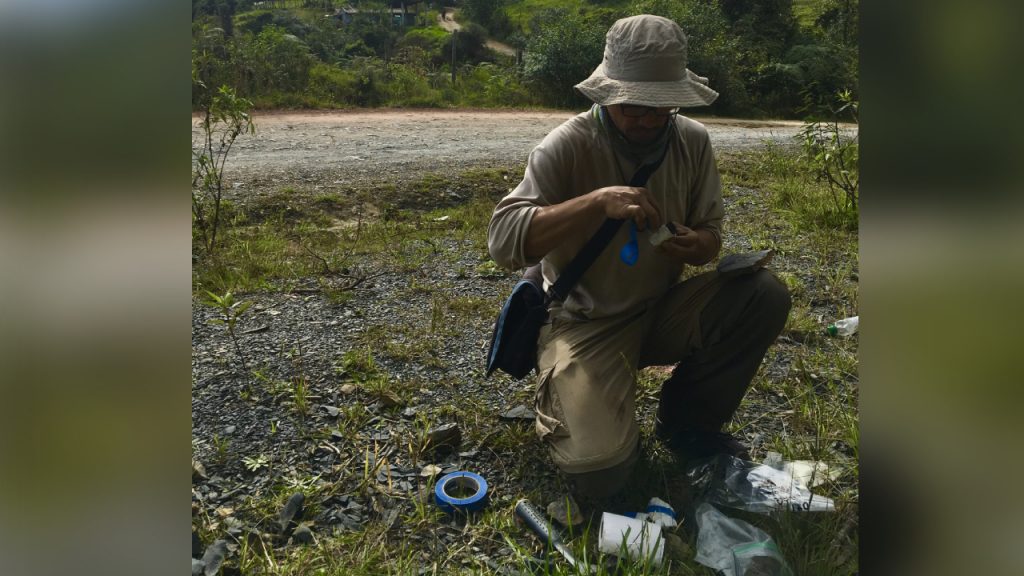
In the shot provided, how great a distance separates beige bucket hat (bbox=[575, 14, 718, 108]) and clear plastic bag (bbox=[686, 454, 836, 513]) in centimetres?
125

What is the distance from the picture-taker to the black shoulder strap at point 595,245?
2553mm

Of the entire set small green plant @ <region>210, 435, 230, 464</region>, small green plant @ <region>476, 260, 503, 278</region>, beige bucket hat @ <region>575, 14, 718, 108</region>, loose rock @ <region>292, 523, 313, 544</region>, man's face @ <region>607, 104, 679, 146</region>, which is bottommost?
small green plant @ <region>210, 435, 230, 464</region>

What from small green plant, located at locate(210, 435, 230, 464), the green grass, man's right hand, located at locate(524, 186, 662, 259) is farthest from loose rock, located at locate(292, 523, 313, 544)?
man's right hand, located at locate(524, 186, 662, 259)

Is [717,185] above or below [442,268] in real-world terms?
above

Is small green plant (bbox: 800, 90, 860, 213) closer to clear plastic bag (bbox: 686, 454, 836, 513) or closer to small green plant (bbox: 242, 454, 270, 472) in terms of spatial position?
clear plastic bag (bbox: 686, 454, 836, 513)

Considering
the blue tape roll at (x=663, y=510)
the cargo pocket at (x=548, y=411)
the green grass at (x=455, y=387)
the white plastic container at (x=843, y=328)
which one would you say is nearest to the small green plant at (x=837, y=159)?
the green grass at (x=455, y=387)

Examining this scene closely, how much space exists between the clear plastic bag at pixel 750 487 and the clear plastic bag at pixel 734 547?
0.35 ft

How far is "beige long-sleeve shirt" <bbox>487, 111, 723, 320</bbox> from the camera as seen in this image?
2541mm

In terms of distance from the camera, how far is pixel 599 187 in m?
2.65

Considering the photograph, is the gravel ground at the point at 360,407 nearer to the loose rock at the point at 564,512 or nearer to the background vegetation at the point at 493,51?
the loose rock at the point at 564,512
